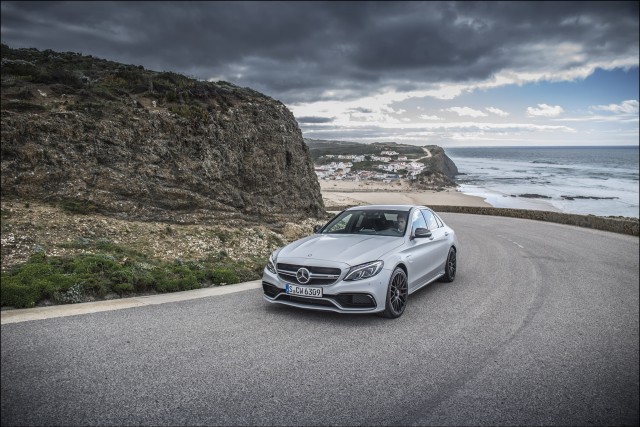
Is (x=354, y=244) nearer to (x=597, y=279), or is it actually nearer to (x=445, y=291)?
(x=445, y=291)

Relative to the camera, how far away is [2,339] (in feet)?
15.4

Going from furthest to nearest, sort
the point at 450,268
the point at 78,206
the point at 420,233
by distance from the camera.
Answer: the point at 78,206
the point at 450,268
the point at 420,233

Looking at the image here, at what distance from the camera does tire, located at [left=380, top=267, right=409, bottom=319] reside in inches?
233

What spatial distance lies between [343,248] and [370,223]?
1.37 meters

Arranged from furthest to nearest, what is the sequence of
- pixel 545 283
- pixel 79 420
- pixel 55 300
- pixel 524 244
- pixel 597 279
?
pixel 524 244 < pixel 597 279 < pixel 545 283 < pixel 55 300 < pixel 79 420

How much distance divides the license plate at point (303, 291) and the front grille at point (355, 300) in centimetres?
26

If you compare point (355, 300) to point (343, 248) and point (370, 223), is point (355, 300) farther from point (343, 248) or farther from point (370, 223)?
point (370, 223)

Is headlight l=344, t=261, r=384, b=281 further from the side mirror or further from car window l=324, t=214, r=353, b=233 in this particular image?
car window l=324, t=214, r=353, b=233

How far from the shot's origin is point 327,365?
439cm

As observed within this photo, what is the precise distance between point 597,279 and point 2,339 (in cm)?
1097

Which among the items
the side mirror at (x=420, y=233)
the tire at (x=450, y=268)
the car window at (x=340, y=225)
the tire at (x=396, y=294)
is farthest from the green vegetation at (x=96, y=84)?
the tire at (x=396, y=294)

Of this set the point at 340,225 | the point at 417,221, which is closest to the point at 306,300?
the point at 340,225

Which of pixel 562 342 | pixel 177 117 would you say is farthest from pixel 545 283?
pixel 177 117

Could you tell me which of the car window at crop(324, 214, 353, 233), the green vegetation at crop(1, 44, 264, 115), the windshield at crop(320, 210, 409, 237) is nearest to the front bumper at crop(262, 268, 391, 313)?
the windshield at crop(320, 210, 409, 237)
